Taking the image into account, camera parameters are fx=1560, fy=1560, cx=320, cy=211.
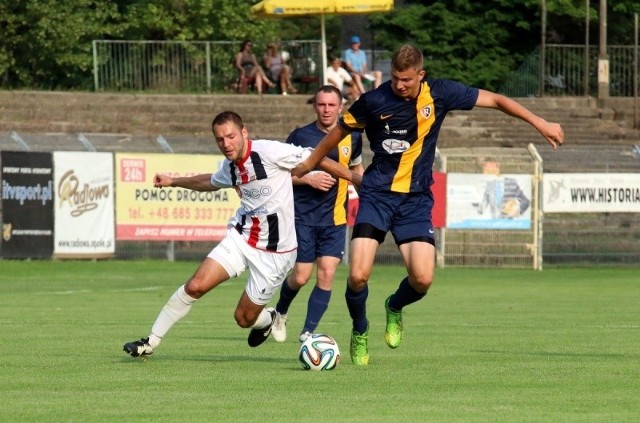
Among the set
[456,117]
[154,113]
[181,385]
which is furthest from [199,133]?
[181,385]

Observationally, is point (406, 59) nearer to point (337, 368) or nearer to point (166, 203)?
point (337, 368)

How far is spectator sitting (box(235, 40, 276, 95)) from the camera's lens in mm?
39812

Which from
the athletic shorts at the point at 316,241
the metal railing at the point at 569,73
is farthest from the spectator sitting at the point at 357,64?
the athletic shorts at the point at 316,241

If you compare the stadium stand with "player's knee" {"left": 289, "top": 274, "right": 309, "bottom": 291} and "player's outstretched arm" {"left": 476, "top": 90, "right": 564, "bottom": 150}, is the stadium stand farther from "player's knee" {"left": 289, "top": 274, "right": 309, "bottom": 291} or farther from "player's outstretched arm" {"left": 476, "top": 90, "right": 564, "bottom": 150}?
"player's outstretched arm" {"left": 476, "top": 90, "right": 564, "bottom": 150}

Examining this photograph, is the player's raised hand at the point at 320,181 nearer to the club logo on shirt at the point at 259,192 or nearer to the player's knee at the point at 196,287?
the club logo on shirt at the point at 259,192

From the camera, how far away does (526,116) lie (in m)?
10.9

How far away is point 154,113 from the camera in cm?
3791

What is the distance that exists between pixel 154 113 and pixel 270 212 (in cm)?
2662

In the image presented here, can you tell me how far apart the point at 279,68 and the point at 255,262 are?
29076mm

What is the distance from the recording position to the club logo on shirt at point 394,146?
442 inches

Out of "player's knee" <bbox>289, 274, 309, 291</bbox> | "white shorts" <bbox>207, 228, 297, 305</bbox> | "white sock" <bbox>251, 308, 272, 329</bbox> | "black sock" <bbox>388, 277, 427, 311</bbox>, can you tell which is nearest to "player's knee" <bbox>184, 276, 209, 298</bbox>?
"white shorts" <bbox>207, 228, 297, 305</bbox>

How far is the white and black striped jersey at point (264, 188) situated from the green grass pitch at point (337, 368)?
95 centimetres

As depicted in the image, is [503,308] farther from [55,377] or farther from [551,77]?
[551,77]

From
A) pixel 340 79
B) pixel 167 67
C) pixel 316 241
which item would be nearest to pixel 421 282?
pixel 316 241
